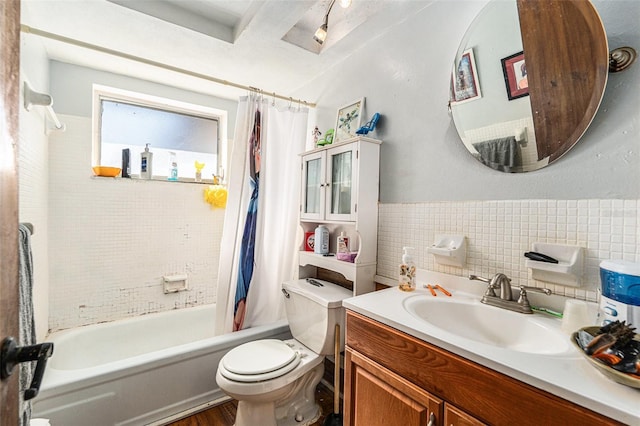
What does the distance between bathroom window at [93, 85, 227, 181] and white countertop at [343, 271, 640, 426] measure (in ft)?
7.05

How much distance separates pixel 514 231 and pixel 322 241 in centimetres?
105

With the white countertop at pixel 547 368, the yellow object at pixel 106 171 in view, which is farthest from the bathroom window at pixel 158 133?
the white countertop at pixel 547 368

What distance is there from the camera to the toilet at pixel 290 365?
1268mm

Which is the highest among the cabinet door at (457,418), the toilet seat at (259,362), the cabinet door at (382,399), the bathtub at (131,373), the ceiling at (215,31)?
the ceiling at (215,31)

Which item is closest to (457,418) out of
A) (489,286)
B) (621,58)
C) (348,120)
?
(489,286)

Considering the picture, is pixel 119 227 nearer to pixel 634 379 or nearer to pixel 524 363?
pixel 524 363

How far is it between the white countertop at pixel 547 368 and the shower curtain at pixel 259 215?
3.52 feet

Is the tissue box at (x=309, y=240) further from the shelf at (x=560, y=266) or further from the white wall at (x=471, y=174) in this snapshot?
the shelf at (x=560, y=266)

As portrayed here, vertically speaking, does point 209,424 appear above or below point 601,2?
below

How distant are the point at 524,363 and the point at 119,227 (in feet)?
8.17

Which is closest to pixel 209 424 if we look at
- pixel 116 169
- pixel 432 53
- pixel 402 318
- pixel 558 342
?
pixel 402 318

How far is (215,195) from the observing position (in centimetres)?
243

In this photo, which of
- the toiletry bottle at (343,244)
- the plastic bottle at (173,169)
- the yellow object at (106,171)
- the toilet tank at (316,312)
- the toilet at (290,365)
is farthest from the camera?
the plastic bottle at (173,169)

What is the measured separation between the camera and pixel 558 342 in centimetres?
77
